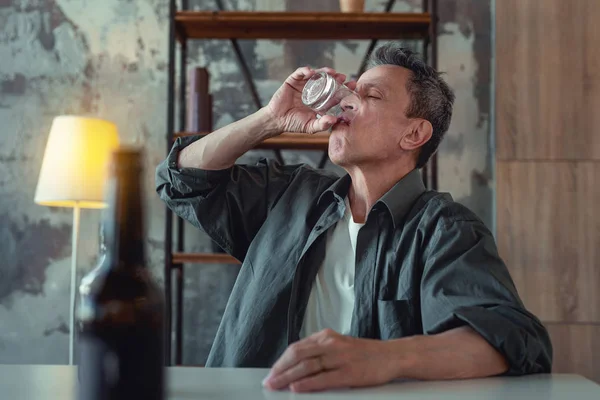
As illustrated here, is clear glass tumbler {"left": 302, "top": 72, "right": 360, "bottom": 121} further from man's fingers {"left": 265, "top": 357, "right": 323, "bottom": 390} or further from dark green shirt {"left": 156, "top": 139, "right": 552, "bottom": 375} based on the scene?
man's fingers {"left": 265, "top": 357, "right": 323, "bottom": 390}

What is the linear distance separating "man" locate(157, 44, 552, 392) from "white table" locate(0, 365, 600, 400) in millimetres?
38

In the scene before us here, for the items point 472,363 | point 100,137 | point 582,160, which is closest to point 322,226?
point 472,363

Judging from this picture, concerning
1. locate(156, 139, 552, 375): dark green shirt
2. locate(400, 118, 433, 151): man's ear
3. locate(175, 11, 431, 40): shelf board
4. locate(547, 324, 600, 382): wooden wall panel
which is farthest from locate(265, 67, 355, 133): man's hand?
locate(547, 324, 600, 382): wooden wall panel

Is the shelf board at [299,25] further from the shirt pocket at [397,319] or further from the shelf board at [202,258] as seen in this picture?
the shirt pocket at [397,319]

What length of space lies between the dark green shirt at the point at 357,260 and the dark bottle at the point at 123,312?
604 mm

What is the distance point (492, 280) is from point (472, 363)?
9.8 inches

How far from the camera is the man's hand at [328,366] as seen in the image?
83 cm

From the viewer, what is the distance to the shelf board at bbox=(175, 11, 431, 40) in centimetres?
262

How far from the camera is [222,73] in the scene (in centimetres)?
312

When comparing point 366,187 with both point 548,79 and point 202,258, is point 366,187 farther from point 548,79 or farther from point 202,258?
point 548,79

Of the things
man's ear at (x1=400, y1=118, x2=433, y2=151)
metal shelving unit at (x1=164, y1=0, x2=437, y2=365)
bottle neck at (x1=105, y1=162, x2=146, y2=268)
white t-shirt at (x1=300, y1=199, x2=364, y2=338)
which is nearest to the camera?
bottle neck at (x1=105, y1=162, x2=146, y2=268)

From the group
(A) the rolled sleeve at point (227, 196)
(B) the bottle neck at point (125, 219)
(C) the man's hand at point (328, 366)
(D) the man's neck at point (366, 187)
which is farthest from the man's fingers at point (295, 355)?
(A) the rolled sleeve at point (227, 196)

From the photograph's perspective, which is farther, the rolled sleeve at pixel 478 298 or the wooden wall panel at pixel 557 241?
the wooden wall panel at pixel 557 241

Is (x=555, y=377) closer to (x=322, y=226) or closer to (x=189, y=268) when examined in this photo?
(x=322, y=226)
